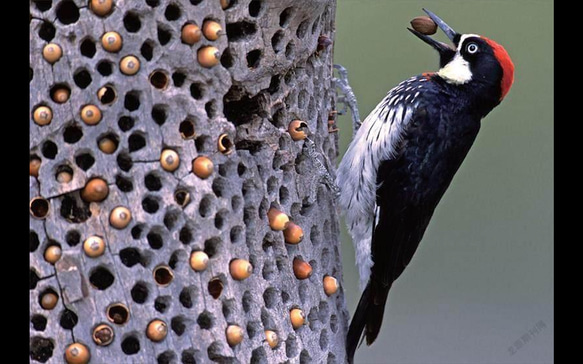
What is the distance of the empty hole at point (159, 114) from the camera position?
2.38 m

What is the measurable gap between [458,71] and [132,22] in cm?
140

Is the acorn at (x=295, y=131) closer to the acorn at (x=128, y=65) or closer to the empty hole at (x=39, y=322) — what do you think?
the acorn at (x=128, y=65)

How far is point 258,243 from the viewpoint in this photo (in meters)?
2.56

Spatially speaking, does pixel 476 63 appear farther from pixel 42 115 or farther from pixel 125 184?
pixel 42 115

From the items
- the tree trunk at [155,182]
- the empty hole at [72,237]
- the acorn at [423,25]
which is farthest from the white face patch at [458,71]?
the empty hole at [72,237]

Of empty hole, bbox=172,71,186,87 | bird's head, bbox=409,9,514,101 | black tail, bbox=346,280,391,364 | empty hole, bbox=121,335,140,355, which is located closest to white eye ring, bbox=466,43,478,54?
bird's head, bbox=409,9,514,101

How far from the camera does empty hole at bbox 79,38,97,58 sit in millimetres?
2336

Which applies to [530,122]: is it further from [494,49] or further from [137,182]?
[137,182]

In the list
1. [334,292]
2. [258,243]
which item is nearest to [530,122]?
[334,292]

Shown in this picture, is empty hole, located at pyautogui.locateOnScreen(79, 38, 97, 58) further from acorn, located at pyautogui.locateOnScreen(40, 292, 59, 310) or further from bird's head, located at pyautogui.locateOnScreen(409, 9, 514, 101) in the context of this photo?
bird's head, located at pyautogui.locateOnScreen(409, 9, 514, 101)

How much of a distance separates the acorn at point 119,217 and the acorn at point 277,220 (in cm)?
42

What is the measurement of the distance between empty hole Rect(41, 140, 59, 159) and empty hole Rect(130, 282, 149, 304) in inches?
13.7

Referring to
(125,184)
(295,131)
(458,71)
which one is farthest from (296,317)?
(458,71)

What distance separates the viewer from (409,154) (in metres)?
3.32
